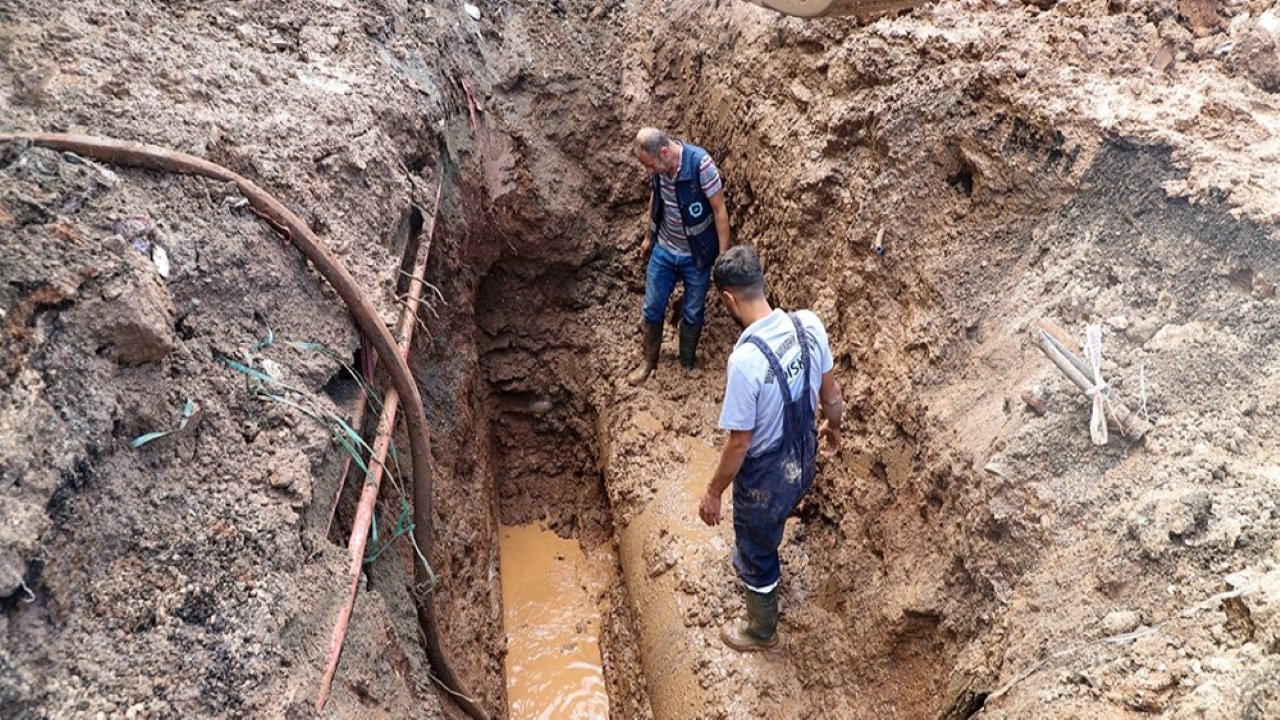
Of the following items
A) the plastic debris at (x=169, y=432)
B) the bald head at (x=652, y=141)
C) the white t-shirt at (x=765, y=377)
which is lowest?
the white t-shirt at (x=765, y=377)

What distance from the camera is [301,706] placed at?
1.87m

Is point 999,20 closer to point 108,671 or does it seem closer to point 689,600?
point 689,600

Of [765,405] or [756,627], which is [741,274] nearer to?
[765,405]

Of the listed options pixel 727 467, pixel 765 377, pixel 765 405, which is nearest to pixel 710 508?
pixel 727 467

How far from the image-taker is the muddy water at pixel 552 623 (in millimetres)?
4168

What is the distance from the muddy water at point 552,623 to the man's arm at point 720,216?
2.20 metres

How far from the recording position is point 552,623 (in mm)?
4582

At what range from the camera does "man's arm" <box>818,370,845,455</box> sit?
2.87 meters

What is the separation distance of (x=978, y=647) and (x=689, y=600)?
1550 millimetres

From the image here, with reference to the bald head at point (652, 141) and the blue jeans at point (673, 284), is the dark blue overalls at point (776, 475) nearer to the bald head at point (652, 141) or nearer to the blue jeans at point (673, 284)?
the bald head at point (652, 141)

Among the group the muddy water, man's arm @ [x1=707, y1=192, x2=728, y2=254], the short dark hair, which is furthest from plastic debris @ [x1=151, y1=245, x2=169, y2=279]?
the muddy water

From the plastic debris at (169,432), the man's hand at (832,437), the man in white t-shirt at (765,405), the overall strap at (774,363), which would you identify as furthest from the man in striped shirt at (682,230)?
the plastic debris at (169,432)

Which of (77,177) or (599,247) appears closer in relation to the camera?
(77,177)

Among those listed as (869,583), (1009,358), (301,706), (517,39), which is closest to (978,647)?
(869,583)
